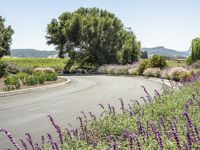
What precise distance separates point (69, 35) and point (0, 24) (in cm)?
1357

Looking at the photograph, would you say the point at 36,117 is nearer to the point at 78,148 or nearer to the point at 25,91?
the point at 78,148

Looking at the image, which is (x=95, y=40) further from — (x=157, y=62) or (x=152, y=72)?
(x=152, y=72)

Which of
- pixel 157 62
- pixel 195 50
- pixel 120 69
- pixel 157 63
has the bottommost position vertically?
pixel 120 69

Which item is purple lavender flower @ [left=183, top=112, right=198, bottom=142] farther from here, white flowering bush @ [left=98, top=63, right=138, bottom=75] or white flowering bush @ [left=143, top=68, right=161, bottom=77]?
white flowering bush @ [left=98, top=63, right=138, bottom=75]

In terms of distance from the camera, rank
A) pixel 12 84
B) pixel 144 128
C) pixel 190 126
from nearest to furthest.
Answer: pixel 190 126 → pixel 144 128 → pixel 12 84

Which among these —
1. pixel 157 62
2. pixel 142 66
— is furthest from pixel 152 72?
pixel 142 66

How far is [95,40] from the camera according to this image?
6906cm

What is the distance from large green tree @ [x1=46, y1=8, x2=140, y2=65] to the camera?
228 ft

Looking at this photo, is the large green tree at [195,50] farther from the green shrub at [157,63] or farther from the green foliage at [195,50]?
the green shrub at [157,63]

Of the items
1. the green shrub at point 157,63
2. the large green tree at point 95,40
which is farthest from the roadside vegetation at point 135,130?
the large green tree at point 95,40

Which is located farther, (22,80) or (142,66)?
(142,66)

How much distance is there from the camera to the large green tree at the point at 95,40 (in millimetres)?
69500

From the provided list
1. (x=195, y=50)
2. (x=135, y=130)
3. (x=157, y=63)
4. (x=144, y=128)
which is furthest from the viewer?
(x=195, y=50)

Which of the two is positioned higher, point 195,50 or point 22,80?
point 195,50
